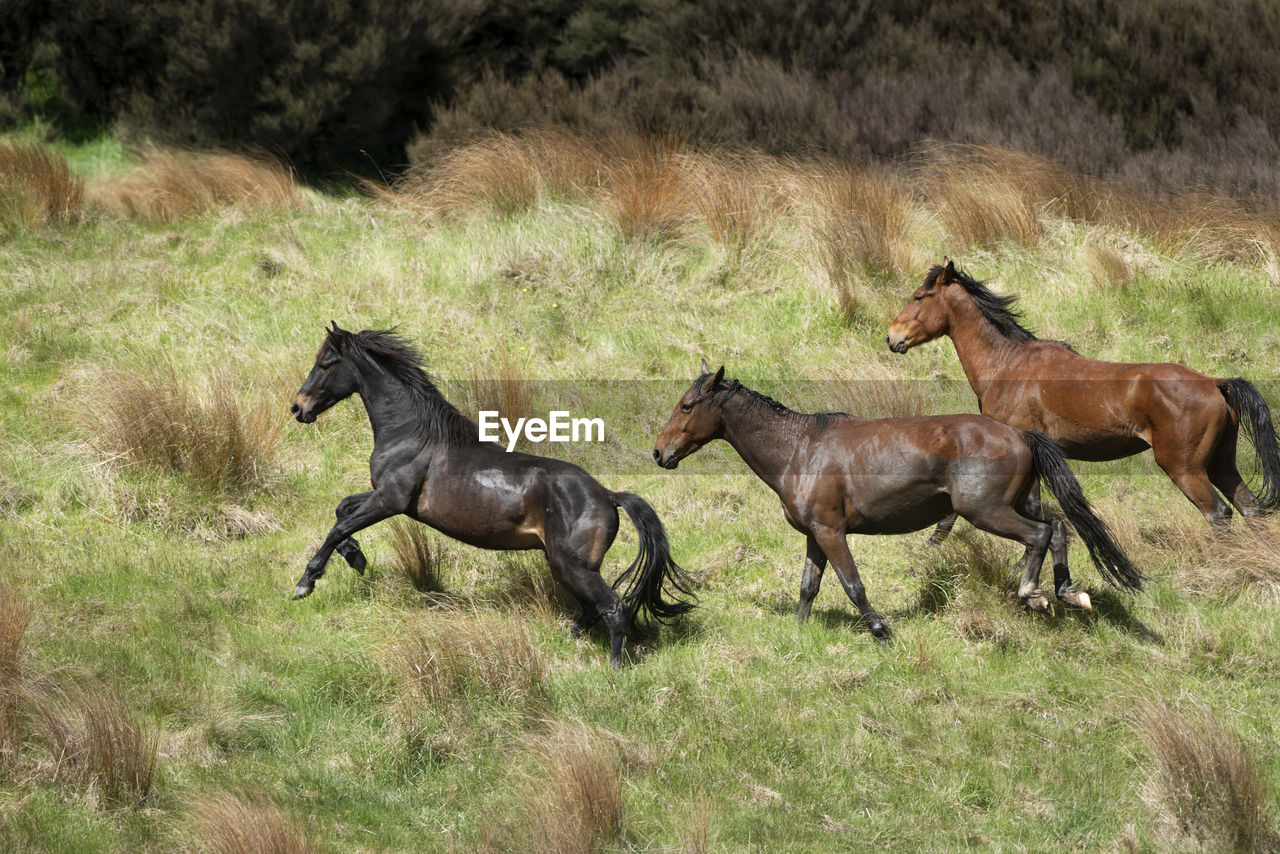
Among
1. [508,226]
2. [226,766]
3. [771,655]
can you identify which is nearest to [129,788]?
[226,766]

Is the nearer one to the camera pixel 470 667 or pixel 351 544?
pixel 470 667

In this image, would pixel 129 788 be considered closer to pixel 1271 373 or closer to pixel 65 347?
pixel 65 347

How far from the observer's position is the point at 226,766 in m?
5.71

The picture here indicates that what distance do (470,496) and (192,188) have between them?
296 inches

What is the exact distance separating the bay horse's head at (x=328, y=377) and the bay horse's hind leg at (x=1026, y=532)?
335 cm

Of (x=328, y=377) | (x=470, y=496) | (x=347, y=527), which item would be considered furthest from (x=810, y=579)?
(x=328, y=377)

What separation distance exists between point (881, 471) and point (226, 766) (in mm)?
3408

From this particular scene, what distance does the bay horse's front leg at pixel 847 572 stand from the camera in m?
6.85

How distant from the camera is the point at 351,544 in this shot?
733cm

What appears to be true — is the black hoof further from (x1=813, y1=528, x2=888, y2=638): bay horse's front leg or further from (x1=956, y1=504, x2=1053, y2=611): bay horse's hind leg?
(x1=956, y1=504, x2=1053, y2=611): bay horse's hind leg

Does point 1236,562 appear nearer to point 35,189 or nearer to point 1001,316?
point 1001,316

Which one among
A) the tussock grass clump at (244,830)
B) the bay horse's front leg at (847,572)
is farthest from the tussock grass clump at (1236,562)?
the tussock grass clump at (244,830)

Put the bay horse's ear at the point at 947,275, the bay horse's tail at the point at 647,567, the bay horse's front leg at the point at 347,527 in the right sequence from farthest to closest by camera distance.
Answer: the bay horse's ear at the point at 947,275, the bay horse's front leg at the point at 347,527, the bay horse's tail at the point at 647,567

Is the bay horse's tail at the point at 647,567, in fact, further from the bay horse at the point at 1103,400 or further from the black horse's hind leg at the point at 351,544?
the bay horse at the point at 1103,400
